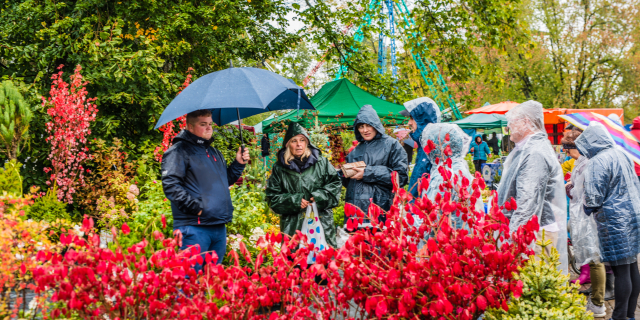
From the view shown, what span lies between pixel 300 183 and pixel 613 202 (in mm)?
2580

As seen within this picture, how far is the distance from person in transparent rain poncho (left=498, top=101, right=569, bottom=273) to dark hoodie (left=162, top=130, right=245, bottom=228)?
2.01 metres

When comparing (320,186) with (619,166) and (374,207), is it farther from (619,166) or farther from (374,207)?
(619,166)

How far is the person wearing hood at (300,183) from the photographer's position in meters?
3.90

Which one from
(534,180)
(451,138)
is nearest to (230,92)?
(451,138)

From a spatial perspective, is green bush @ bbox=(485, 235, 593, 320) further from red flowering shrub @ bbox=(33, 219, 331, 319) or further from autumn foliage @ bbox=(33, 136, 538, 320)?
red flowering shrub @ bbox=(33, 219, 331, 319)

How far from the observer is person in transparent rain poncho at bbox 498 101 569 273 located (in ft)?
9.27

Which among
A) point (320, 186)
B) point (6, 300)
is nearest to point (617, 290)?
point (320, 186)

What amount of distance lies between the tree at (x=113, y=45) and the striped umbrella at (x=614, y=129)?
5293mm

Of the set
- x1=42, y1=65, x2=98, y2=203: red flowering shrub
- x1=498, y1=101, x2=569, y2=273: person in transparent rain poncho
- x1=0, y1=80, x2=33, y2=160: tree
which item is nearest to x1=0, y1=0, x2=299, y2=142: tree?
x1=42, y1=65, x2=98, y2=203: red flowering shrub

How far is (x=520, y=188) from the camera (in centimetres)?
287

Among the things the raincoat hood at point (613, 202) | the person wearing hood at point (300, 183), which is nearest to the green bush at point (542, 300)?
the raincoat hood at point (613, 202)

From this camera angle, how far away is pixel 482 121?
530 inches

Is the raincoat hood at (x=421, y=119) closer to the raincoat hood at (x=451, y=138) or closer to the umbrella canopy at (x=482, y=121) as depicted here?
the raincoat hood at (x=451, y=138)

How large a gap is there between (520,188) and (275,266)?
1.85m
